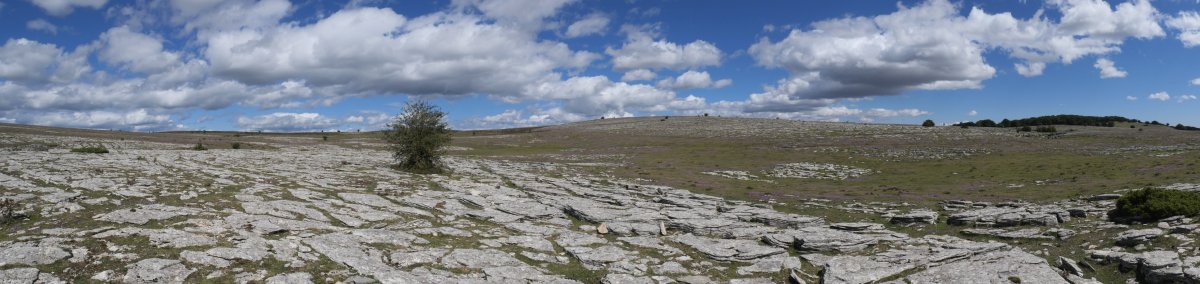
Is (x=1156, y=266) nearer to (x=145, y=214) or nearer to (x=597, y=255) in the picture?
(x=597, y=255)

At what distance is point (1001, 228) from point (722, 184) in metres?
20.7

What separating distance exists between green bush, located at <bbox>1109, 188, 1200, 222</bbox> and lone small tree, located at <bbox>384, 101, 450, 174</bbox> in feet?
110

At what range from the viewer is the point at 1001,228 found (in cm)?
1900

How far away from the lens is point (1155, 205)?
17328 mm

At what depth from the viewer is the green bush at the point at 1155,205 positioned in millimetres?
16953

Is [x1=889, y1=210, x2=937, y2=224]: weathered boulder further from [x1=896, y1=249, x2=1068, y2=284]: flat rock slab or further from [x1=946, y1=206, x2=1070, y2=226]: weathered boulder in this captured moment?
[x1=896, y1=249, x2=1068, y2=284]: flat rock slab

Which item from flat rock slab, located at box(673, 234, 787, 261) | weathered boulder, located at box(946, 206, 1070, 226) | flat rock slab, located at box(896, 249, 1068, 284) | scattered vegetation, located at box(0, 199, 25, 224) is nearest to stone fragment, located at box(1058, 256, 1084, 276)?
flat rock slab, located at box(896, 249, 1068, 284)

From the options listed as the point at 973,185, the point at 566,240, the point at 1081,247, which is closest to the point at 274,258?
the point at 566,240

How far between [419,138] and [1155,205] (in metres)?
35.8

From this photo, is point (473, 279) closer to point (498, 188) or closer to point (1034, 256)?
point (1034, 256)

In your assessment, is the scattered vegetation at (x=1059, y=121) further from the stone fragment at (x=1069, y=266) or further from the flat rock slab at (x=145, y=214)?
the flat rock slab at (x=145, y=214)

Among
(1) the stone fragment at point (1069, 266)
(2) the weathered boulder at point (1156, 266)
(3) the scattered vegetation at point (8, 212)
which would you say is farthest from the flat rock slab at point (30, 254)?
(2) the weathered boulder at point (1156, 266)

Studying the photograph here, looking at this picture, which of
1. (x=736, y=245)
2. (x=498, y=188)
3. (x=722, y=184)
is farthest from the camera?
(x=722, y=184)

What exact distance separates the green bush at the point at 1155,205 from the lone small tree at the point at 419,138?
33.5 metres
